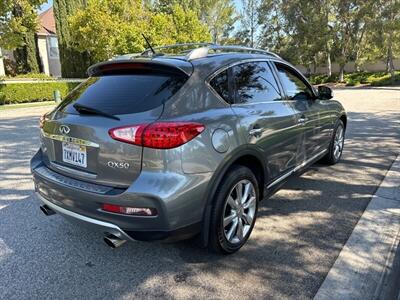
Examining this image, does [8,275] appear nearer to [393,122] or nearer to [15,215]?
[15,215]

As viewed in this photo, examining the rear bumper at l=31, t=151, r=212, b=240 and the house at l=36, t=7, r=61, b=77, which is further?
the house at l=36, t=7, r=61, b=77

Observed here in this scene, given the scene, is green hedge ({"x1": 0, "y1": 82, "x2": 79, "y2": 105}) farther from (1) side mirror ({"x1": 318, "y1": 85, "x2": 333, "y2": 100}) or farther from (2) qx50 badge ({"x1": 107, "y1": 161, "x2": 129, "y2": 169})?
(2) qx50 badge ({"x1": 107, "y1": 161, "x2": 129, "y2": 169})

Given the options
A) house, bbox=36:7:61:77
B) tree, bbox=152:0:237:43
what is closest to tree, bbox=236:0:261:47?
tree, bbox=152:0:237:43

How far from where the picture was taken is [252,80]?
3393 mm

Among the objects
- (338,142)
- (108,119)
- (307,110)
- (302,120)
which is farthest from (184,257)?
(338,142)

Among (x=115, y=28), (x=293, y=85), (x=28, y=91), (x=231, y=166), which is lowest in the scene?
(x=231, y=166)

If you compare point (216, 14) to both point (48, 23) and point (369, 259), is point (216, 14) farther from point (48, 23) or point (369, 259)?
point (369, 259)

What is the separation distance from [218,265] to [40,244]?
1.73m

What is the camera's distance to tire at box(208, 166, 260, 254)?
9.18 ft

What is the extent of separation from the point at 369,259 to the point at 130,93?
2482 mm

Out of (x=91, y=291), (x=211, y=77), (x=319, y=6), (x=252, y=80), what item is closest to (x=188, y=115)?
(x=211, y=77)

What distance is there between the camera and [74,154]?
2.76m

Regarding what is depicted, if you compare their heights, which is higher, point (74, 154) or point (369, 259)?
point (74, 154)

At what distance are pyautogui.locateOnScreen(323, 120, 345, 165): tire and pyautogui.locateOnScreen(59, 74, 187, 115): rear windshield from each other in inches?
135
